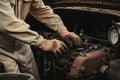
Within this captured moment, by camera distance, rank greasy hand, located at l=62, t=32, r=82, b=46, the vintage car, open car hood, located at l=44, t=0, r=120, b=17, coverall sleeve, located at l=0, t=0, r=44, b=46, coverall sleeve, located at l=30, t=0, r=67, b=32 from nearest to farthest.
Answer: coverall sleeve, located at l=0, t=0, r=44, b=46 < the vintage car < greasy hand, located at l=62, t=32, r=82, b=46 < open car hood, located at l=44, t=0, r=120, b=17 < coverall sleeve, located at l=30, t=0, r=67, b=32

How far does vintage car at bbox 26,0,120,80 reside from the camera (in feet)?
11.4

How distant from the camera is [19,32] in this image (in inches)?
130

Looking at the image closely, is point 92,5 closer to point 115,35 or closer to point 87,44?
point 87,44

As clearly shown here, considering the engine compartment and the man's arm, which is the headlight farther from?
the man's arm

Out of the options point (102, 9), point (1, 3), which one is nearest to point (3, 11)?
point (1, 3)

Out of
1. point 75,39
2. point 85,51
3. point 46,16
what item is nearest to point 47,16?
point 46,16

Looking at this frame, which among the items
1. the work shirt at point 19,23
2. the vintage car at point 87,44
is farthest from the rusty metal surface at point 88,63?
the work shirt at point 19,23

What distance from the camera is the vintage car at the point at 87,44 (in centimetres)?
346

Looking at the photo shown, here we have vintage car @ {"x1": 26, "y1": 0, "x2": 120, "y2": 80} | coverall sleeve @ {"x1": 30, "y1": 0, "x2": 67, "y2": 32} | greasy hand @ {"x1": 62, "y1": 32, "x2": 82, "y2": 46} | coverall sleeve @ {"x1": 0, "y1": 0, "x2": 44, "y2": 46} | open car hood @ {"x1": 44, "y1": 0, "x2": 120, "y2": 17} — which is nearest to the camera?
coverall sleeve @ {"x1": 0, "y1": 0, "x2": 44, "y2": 46}

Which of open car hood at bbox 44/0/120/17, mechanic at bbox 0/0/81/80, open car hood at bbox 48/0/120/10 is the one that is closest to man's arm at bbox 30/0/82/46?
mechanic at bbox 0/0/81/80

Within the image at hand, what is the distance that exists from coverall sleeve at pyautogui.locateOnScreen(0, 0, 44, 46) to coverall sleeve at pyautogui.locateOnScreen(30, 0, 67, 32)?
25.4 inches

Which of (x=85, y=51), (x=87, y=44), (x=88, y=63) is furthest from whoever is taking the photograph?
(x=87, y=44)

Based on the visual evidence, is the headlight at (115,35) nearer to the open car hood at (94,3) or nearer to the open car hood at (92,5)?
the open car hood at (92,5)

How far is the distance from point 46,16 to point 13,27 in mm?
808
